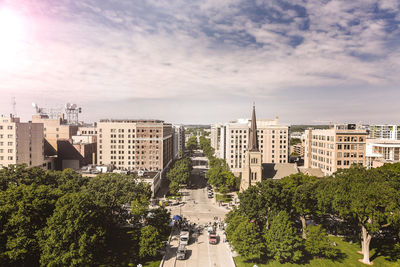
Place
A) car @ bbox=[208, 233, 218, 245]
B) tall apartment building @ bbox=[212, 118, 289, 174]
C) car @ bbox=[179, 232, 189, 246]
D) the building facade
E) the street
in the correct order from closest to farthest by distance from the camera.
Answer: the street, car @ bbox=[179, 232, 189, 246], car @ bbox=[208, 233, 218, 245], the building facade, tall apartment building @ bbox=[212, 118, 289, 174]

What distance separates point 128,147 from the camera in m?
112

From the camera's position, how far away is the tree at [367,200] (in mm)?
42781

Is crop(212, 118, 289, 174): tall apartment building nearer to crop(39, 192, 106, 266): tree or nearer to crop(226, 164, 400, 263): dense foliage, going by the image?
crop(226, 164, 400, 263): dense foliage

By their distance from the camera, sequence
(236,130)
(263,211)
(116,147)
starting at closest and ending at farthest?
(263,211)
(116,147)
(236,130)

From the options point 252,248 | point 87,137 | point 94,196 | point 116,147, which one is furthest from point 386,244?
point 87,137

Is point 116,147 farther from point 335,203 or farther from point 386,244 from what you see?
point 386,244

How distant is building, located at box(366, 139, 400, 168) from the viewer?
298 feet

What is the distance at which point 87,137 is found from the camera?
133 meters

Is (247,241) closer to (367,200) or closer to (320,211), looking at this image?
(320,211)

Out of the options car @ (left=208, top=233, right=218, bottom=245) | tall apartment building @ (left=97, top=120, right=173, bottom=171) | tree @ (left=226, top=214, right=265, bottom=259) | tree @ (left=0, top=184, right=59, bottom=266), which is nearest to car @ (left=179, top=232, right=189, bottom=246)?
car @ (left=208, top=233, right=218, bottom=245)

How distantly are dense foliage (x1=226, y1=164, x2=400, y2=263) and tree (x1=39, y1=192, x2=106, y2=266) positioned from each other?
25221 millimetres

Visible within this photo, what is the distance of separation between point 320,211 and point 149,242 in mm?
37309

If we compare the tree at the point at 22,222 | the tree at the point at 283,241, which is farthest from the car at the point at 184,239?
the tree at the point at 22,222

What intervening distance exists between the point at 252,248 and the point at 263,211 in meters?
10.1
